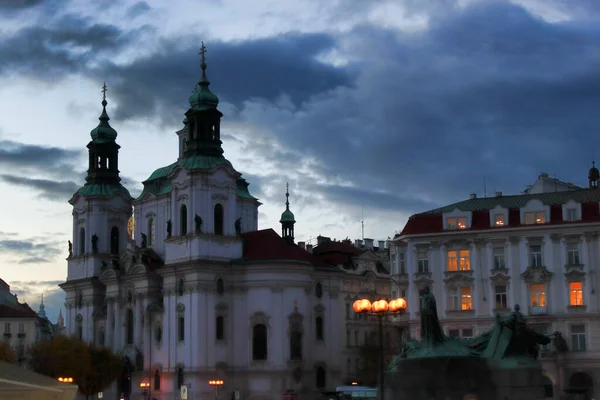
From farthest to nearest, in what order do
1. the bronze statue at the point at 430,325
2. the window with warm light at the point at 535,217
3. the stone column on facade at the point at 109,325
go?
the stone column on facade at the point at 109,325, the window with warm light at the point at 535,217, the bronze statue at the point at 430,325

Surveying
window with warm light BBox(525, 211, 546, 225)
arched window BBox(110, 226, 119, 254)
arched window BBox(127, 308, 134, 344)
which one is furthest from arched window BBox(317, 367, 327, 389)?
window with warm light BBox(525, 211, 546, 225)

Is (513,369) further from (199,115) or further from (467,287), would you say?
(199,115)

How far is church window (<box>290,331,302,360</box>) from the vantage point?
8838 cm

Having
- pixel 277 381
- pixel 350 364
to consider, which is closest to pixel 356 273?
pixel 350 364

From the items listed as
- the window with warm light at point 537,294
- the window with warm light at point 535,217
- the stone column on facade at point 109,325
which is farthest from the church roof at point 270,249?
the window with warm light at point 537,294

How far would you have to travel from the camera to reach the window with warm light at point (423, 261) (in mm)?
73438

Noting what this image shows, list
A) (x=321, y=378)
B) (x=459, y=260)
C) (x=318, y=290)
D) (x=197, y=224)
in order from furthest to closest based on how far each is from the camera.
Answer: (x=318, y=290)
(x=321, y=378)
(x=197, y=224)
(x=459, y=260)

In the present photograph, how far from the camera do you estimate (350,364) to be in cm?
9531

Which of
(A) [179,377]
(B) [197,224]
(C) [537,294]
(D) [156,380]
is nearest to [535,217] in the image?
(C) [537,294]

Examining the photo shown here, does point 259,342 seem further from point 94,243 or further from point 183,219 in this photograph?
point 94,243

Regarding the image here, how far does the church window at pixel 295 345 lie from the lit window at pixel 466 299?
20721 mm

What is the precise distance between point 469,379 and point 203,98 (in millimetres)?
57337

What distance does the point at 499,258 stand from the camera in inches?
2813

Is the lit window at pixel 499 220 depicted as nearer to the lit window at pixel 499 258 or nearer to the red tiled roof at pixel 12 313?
the lit window at pixel 499 258
